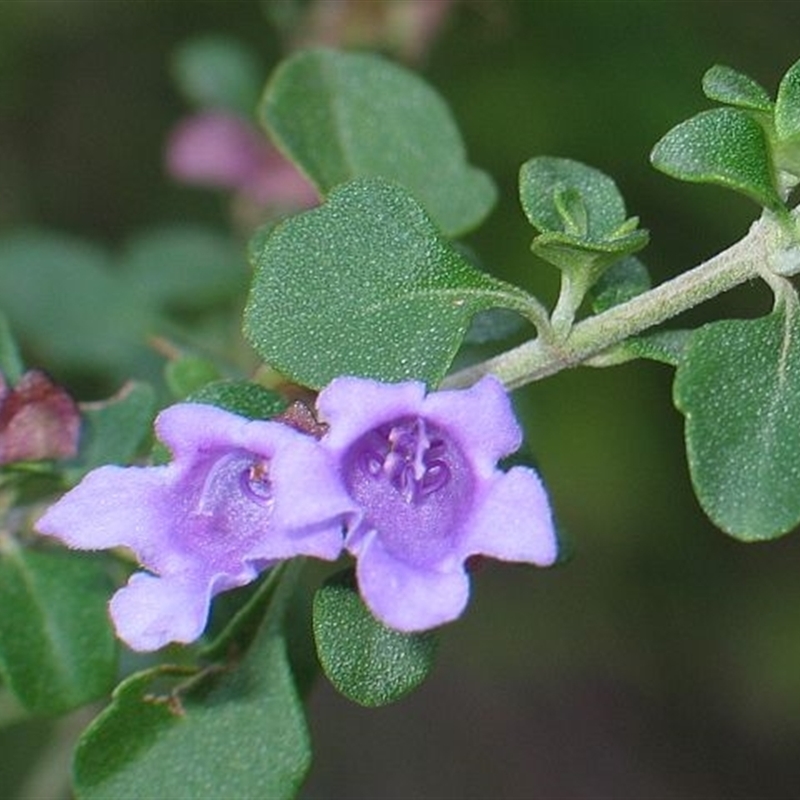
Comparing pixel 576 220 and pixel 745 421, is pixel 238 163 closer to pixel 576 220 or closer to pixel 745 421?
pixel 576 220

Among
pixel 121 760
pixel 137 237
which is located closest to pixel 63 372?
pixel 137 237

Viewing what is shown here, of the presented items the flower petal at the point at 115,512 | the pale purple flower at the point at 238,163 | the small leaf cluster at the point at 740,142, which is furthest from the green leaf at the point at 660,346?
the pale purple flower at the point at 238,163

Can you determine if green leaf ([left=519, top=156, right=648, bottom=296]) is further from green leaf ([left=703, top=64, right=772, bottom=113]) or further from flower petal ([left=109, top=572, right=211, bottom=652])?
flower petal ([left=109, top=572, right=211, bottom=652])

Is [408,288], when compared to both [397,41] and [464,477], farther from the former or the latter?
[397,41]

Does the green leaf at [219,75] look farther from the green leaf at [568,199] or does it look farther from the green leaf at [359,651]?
the green leaf at [359,651]

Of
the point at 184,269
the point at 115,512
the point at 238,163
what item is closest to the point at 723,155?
the point at 115,512

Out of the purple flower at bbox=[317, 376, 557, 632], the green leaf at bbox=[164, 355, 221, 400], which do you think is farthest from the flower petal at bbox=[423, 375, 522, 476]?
the green leaf at bbox=[164, 355, 221, 400]
